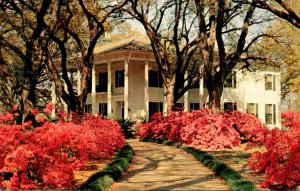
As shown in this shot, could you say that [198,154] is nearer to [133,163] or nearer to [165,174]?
[133,163]

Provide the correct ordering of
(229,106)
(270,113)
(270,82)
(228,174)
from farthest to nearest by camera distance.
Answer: (270,82) < (270,113) < (229,106) < (228,174)

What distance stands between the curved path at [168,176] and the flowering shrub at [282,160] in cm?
105

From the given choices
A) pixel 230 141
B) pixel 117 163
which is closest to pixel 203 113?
pixel 230 141

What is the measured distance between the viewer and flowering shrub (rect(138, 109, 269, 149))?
2086cm

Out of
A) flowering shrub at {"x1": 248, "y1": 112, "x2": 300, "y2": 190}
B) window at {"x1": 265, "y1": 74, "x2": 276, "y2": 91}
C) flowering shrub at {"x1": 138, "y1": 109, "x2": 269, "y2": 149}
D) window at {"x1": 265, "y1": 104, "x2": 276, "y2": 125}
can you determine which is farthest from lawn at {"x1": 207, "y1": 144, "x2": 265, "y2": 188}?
window at {"x1": 265, "y1": 74, "x2": 276, "y2": 91}

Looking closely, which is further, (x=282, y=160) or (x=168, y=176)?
(x=168, y=176)

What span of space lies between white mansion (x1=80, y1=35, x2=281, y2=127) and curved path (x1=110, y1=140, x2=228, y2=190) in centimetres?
1792

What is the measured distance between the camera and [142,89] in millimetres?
37562

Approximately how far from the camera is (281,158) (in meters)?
10.3

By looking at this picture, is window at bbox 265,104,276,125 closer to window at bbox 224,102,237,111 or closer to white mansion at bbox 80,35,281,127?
white mansion at bbox 80,35,281,127

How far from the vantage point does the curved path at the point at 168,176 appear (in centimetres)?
1032

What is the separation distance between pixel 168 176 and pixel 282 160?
308 centimetres

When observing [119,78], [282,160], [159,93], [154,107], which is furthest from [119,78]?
[282,160]

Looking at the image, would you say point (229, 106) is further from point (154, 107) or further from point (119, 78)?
point (119, 78)
